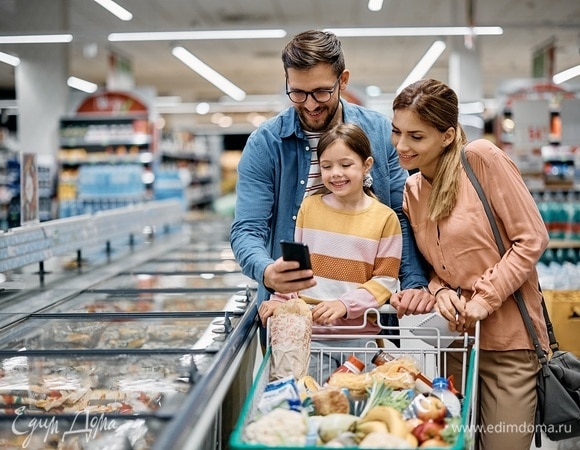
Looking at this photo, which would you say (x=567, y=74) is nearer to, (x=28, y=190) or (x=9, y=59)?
(x=9, y=59)

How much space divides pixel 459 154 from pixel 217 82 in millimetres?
15294

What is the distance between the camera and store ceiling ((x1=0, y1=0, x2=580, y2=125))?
11164mm

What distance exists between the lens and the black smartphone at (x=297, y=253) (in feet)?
5.94

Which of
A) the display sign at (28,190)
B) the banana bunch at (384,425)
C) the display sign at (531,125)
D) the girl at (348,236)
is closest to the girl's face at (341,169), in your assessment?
the girl at (348,236)

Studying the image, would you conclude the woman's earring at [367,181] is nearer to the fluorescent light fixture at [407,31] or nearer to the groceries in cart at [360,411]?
the groceries in cart at [360,411]

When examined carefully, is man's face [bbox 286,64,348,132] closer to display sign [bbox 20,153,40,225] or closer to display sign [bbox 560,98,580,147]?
display sign [bbox 20,153,40,225]

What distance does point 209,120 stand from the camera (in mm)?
29781

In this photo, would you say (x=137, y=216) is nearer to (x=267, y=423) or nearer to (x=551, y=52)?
(x=267, y=423)

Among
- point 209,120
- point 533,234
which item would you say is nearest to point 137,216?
point 533,234

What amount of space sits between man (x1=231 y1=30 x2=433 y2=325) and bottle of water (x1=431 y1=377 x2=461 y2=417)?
0.35 meters

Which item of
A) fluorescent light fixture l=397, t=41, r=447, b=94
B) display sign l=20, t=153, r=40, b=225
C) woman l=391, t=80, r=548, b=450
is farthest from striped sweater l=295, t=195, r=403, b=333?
fluorescent light fixture l=397, t=41, r=447, b=94

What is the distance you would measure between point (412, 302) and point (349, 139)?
529mm

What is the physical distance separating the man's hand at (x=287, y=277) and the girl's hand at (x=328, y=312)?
0.48 ft

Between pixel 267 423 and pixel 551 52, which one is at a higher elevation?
pixel 551 52
